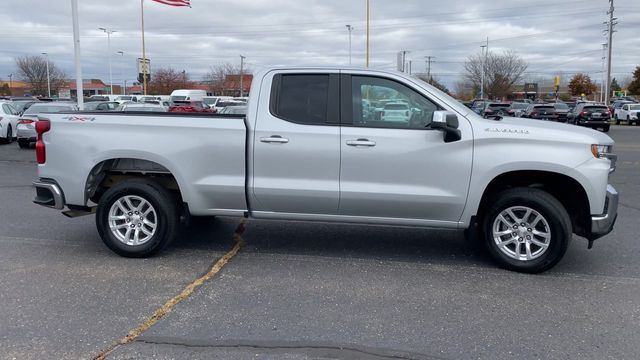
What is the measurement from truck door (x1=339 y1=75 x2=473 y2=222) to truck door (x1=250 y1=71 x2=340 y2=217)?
0.13m

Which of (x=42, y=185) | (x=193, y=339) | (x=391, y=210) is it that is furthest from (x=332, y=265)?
(x=42, y=185)

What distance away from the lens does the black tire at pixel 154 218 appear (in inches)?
236

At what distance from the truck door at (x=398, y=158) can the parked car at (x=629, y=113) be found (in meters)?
39.1

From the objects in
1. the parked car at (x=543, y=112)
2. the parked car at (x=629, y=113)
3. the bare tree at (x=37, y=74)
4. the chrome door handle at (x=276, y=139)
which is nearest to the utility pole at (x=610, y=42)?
the parked car at (x=629, y=113)

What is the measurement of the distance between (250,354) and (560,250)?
323 centimetres

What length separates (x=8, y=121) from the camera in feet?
67.4

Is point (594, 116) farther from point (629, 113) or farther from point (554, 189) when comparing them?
point (554, 189)

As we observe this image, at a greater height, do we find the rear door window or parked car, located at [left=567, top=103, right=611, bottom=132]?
the rear door window

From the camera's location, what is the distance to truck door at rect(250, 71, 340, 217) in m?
5.68

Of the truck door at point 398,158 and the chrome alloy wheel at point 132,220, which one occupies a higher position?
the truck door at point 398,158

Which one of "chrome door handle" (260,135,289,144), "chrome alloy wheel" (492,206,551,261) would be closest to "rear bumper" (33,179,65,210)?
"chrome door handle" (260,135,289,144)

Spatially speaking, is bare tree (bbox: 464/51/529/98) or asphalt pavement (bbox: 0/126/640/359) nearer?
asphalt pavement (bbox: 0/126/640/359)

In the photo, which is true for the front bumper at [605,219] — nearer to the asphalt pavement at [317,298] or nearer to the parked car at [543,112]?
the asphalt pavement at [317,298]

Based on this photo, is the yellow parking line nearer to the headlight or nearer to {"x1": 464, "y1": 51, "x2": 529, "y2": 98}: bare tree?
the headlight
